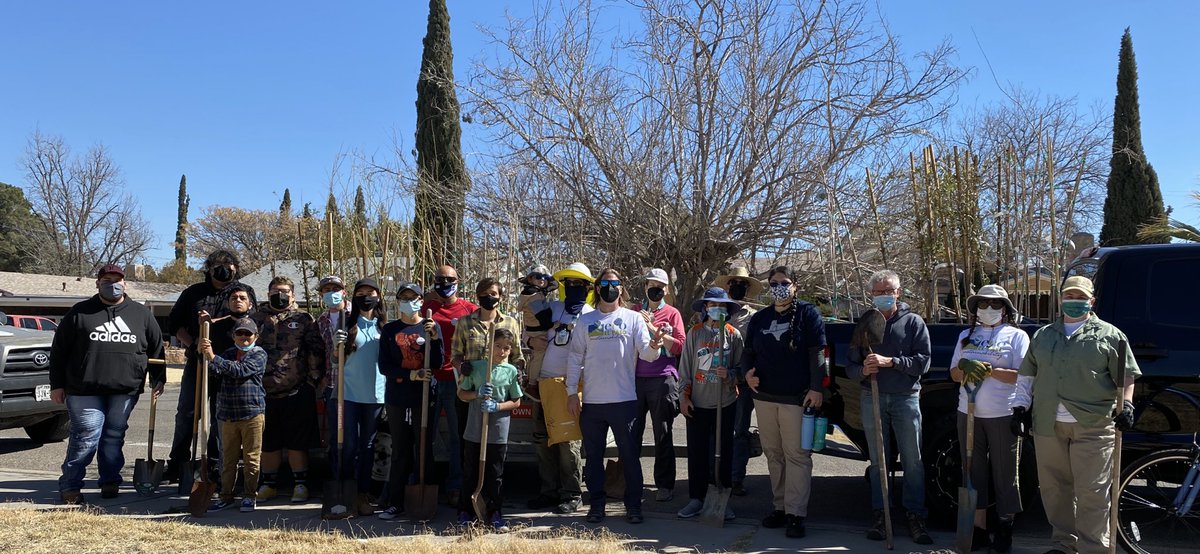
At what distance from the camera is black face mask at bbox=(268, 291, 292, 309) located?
704cm

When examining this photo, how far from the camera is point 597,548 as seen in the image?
18.0ft

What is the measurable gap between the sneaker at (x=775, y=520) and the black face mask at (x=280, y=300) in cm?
408

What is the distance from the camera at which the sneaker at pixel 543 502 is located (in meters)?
6.92

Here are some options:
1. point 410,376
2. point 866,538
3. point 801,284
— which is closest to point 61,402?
point 410,376

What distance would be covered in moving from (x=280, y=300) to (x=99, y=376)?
1.61m

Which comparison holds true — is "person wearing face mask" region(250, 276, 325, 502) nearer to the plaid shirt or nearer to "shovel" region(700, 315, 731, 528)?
the plaid shirt

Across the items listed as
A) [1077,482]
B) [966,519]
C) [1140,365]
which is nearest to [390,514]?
[966,519]

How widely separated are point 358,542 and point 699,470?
8.30 ft

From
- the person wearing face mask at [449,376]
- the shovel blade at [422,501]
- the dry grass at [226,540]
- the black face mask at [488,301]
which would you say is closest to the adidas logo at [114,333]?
the dry grass at [226,540]

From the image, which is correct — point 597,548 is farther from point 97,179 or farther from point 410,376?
point 97,179

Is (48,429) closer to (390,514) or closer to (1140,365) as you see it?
(390,514)

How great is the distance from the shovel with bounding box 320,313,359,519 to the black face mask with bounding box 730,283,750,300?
10.2 ft

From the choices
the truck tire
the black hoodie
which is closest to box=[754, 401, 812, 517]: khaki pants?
the black hoodie

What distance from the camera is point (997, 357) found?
5570 mm
